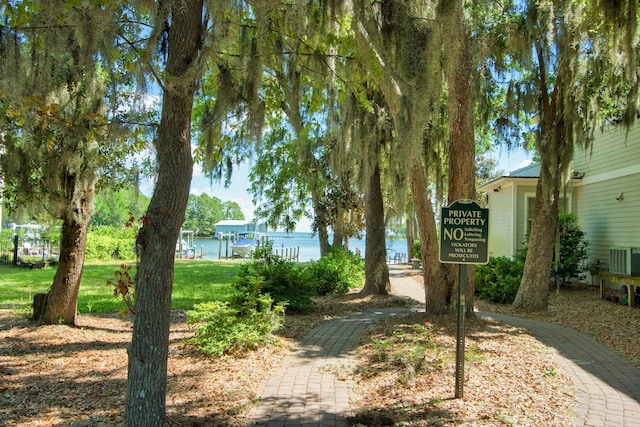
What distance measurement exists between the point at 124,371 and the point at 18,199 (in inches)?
127

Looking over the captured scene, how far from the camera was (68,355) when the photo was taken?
594 centimetres

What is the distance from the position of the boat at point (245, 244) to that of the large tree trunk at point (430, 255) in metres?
25.5

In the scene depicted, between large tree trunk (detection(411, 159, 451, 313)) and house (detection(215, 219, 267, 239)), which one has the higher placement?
house (detection(215, 219, 267, 239))

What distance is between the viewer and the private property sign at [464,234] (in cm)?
438

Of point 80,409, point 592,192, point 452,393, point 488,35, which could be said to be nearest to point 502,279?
point 592,192

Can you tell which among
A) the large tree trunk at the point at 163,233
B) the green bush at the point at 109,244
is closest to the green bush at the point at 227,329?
the large tree trunk at the point at 163,233

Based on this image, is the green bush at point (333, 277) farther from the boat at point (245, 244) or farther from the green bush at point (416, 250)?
the boat at point (245, 244)

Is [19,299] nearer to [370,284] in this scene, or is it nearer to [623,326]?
[370,284]

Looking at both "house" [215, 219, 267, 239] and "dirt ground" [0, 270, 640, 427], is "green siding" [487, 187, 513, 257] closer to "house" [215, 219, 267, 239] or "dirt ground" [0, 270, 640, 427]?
"dirt ground" [0, 270, 640, 427]

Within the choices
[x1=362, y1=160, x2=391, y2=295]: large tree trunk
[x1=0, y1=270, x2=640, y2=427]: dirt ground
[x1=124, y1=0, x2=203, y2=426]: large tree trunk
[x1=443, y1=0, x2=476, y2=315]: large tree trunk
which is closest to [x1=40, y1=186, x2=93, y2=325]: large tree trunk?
[x1=0, y1=270, x2=640, y2=427]: dirt ground

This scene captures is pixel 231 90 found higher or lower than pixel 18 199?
higher

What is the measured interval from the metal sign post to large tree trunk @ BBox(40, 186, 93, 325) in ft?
17.3

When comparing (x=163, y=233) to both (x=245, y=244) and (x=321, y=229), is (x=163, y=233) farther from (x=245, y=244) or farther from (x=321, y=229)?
(x=245, y=244)

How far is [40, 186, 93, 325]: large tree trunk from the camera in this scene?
23.0 feet
